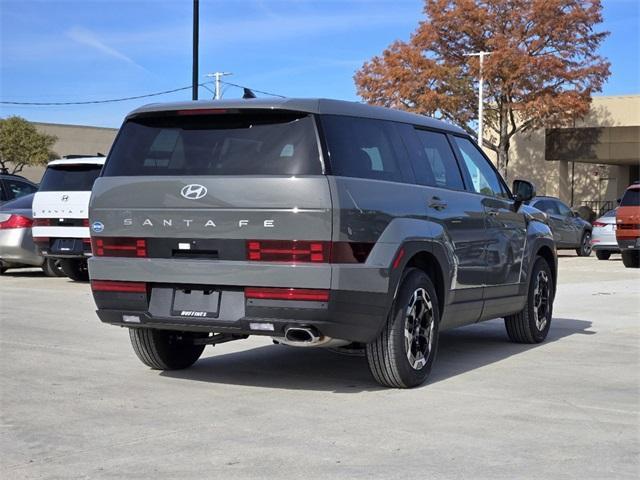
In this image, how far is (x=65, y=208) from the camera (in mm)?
14648

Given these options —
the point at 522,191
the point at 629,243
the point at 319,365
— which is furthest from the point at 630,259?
the point at 319,365

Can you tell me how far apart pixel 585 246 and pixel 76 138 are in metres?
49.4

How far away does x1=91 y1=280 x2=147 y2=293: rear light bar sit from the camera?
6.55 meters

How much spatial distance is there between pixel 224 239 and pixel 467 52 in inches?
1439

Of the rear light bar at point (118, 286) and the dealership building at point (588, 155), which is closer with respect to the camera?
the rear light bar at point (118, 286)

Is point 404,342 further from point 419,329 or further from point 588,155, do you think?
point 588,155

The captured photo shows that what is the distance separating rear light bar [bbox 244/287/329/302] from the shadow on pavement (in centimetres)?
102

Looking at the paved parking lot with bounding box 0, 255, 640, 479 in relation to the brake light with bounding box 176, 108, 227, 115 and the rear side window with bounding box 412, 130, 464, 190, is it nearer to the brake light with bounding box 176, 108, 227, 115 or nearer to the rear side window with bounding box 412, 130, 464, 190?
the rear side window with bounding box 412, 130, 464, 190

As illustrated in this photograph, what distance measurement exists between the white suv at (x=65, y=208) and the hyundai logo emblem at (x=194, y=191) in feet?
28.0

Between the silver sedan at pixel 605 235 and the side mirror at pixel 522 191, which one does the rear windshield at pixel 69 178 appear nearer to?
the side mirror at pixel 522 191

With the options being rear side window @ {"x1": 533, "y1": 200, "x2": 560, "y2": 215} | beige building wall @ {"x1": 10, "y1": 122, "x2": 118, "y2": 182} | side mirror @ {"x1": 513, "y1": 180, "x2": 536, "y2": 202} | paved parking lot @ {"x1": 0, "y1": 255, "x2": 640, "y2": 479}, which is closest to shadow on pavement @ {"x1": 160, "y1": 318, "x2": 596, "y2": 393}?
paved parking lot @ {"x1": 0, "y1": 255, "x2": 640, "y2": 479}

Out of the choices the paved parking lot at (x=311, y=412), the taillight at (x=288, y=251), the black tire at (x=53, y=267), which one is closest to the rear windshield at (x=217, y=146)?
the taillight at (x=288, y=251)

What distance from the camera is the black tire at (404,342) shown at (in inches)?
256

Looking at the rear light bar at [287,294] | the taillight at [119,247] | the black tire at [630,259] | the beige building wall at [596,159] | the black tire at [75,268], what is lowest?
the black tire at [75,268]
